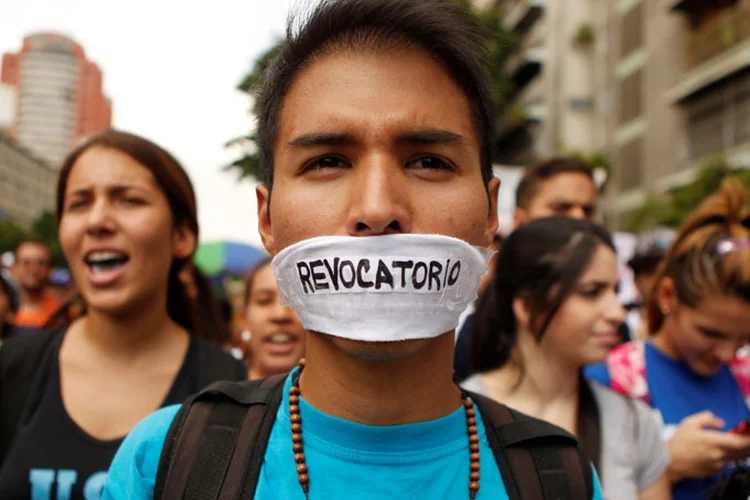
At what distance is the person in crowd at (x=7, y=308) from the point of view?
5.91m

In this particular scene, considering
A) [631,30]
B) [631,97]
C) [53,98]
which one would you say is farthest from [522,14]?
[53,98]

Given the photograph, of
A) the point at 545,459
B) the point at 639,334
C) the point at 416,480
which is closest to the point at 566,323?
the point at 545,459

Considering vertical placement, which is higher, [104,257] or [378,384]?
[104,257]

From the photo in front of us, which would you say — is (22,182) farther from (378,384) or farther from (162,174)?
(378,384)

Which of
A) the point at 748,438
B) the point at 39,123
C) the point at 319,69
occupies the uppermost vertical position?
the point at 39,123

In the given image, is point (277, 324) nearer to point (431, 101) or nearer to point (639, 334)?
point (431, 101)

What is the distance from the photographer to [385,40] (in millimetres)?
1676

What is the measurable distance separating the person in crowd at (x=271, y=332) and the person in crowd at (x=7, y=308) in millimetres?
2735

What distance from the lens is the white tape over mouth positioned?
152cm

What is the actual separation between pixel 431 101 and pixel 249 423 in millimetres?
842

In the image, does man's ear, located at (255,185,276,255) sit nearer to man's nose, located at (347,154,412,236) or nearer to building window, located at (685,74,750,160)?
man's nose, located at (347,154,412,236)

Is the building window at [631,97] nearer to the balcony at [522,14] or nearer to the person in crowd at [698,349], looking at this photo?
the balcony at [522,14]

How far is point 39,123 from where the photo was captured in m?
94.1

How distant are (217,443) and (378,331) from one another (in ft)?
1.47
